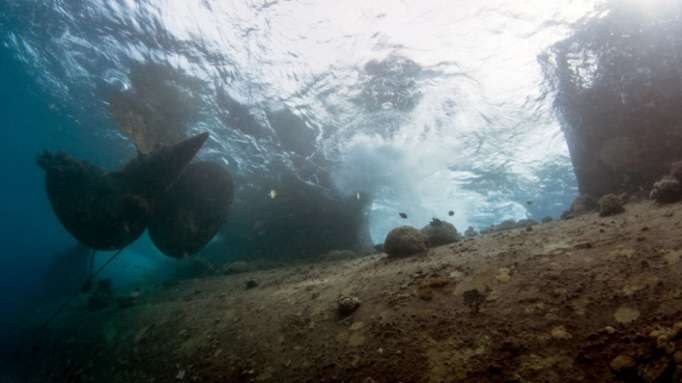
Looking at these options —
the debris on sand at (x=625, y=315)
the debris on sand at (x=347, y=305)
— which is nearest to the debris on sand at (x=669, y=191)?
the debris on sand at (x=625, y=315)

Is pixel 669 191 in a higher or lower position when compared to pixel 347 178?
lower

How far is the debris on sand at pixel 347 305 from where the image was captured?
4.77 m

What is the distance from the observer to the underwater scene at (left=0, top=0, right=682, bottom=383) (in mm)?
3564

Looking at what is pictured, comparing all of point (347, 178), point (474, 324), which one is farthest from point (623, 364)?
point (347, 178)

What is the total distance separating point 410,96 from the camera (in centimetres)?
1634

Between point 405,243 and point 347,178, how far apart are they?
49.6 ft

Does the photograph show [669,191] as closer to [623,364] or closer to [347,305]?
[623,364]

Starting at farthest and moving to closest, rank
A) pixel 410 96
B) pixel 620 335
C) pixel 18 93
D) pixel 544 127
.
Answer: pixel 544 127 < pixel 18 93 < pixel 410 96 < pixel 620 335

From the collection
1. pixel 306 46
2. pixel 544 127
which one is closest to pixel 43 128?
pixel 306 46

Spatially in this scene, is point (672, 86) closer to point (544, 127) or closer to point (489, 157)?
point (544, 127)

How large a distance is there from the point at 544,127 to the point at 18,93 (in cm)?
3090

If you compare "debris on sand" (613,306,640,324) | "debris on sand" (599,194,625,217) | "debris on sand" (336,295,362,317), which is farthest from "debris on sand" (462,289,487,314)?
"debris on sand" (599,194,625,217)

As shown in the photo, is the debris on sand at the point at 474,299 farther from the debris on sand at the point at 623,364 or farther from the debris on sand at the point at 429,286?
the debris on sand at the point at 623,364

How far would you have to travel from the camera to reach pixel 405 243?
756cm
